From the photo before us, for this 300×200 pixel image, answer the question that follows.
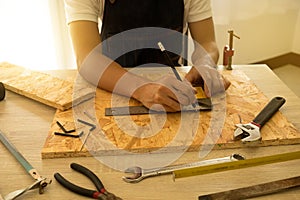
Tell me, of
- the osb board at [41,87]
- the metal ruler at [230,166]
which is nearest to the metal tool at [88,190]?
the metal ruler at [230,166]

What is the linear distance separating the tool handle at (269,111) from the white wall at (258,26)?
4.62ft

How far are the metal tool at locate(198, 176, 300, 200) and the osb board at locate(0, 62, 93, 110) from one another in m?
0.46

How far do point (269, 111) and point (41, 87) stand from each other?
616 mm

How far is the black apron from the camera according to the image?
3.82 feet

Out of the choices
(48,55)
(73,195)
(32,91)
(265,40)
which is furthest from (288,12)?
(73,195)

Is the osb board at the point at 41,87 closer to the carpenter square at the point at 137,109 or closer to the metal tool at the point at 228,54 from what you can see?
the carpenter square at the point at 137,109

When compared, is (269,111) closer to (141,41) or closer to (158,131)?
(158,131)

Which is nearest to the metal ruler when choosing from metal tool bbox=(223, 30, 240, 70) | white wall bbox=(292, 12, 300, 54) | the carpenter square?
the carpenter square

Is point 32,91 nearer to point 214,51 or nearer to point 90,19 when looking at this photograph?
point 90,19

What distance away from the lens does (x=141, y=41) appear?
123 centimetres

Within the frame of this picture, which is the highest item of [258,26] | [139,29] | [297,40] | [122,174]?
[139,29]

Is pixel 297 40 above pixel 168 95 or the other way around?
the other way around

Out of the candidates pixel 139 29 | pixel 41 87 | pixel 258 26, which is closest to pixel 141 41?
pixel 139 29

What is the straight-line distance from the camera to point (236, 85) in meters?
0.99
